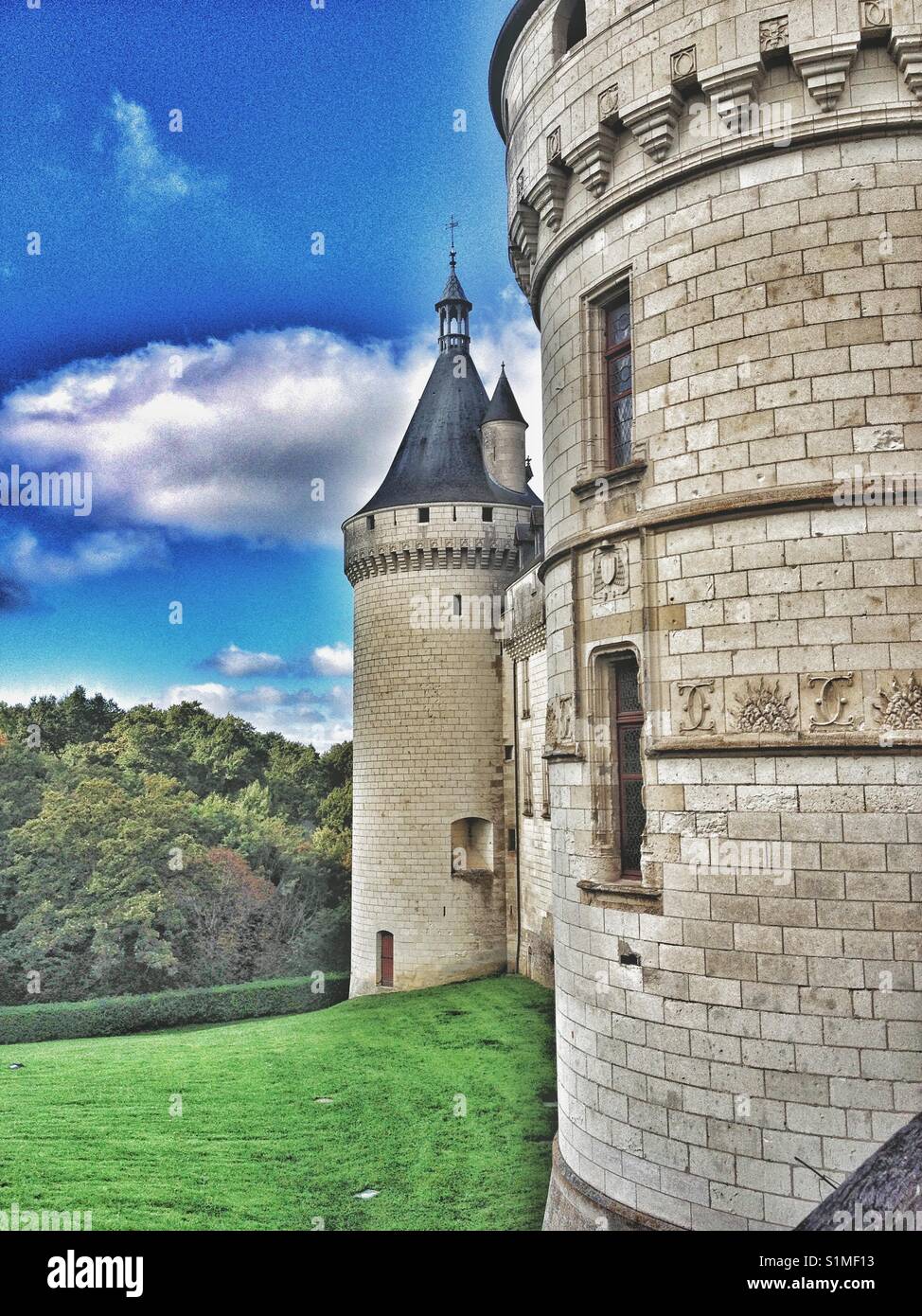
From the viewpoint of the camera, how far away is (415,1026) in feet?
66.9

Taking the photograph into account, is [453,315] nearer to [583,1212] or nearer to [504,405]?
[504,405]

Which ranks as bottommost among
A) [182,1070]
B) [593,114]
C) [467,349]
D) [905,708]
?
[182,1070]

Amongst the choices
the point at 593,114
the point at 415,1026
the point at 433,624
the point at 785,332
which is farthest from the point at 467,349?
the point at 785,332

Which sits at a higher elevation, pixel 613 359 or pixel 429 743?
pixel 613 359

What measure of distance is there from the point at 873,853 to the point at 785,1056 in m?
1.54

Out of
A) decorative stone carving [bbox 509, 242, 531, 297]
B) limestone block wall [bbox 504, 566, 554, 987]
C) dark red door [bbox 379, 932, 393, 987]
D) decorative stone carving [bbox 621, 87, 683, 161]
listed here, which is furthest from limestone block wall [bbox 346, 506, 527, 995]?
decorative stone carving [bbox 621, 87, 683, 161]

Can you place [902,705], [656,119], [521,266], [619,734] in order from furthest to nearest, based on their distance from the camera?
[521,266]
[619,734]
[656,119]
[902,705]

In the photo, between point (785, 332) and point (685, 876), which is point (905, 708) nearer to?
point (685, 876)

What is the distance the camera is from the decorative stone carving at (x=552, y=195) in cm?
931

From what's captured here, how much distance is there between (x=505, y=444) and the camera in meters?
26.8

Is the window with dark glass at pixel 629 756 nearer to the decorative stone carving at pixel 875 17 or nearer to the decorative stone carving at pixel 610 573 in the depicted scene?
the decorative stone carving at pixel 610 573

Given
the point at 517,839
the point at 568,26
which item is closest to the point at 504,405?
the point at 517,839

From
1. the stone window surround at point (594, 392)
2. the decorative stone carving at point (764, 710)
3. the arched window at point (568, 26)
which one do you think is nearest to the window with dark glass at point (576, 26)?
the arched window at point (568, 26)

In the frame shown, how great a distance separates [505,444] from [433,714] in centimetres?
758
